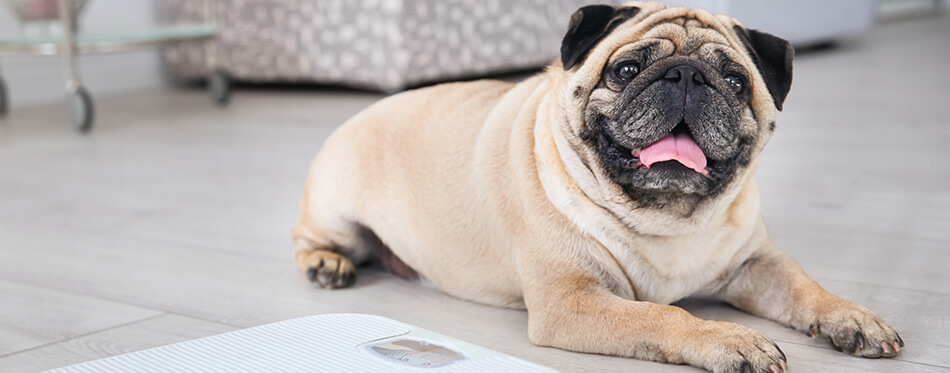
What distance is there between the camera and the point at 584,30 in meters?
1.25

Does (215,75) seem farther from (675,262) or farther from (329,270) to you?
(675,262)

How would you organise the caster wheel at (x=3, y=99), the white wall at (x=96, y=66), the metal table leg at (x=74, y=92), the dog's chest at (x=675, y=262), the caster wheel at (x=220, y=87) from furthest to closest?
the white wall at (x=96, y=66) < the caster wheel at (x=220, y=87) < the caster wheel at (x=3, y=99) < the metal table leg at (x=74, y=92) < the dog's chest at (x=675, y=262)

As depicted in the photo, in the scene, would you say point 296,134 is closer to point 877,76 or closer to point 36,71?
point 36,71

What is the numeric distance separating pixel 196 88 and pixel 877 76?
3166 mm

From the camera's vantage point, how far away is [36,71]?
4105 mm

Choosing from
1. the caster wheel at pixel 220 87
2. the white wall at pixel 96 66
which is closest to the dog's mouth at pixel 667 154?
the caster wheel at pixel 220 87

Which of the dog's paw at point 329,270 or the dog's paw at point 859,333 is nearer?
the dog's paw at point 859,333

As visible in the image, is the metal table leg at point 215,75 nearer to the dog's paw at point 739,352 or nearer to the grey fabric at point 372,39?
the grey fabric at point 372,39

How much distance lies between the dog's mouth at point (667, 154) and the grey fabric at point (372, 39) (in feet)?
8.66

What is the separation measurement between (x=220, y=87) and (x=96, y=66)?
0.84 m

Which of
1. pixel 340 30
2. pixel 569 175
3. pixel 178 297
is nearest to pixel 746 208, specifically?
pixel 569 175

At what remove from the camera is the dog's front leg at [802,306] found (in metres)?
1.18

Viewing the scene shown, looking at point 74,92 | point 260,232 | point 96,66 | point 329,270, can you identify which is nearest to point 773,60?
point 329,270

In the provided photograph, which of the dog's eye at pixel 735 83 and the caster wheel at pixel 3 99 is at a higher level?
the dog's eye at pixel 735 83
